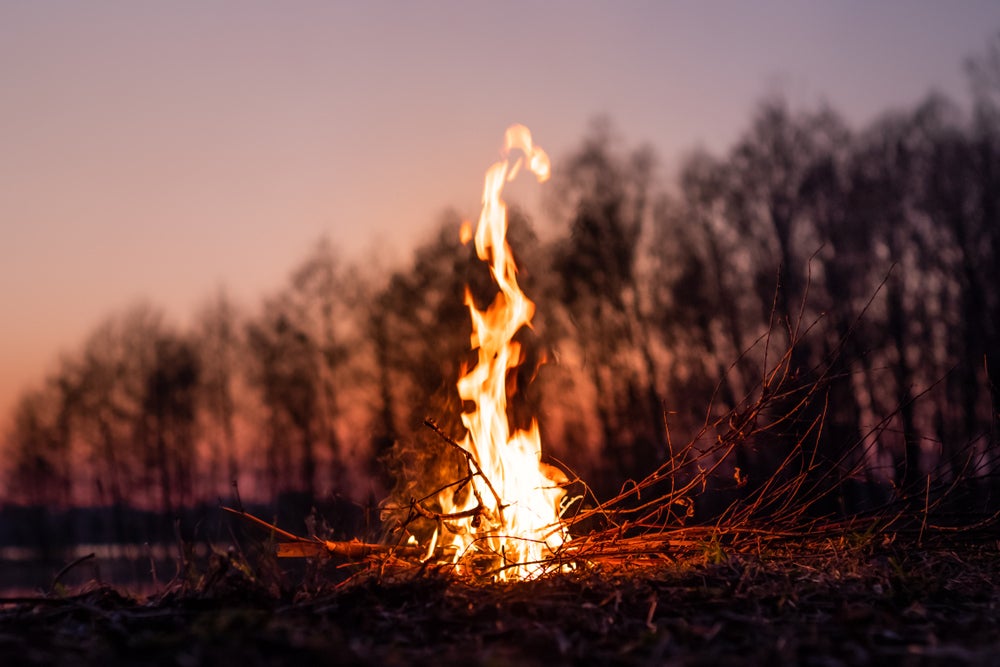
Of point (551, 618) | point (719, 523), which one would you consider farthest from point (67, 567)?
point (719, 523)

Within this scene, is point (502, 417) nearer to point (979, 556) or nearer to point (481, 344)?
point (481, 344)

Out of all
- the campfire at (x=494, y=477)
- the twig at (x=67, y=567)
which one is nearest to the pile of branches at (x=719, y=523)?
the campfire at (x=494, y=477)

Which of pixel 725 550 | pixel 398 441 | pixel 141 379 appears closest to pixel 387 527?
pixel 398 441

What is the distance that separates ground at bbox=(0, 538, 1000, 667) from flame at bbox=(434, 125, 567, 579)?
609 millimetres

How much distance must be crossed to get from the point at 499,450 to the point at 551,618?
190 cm

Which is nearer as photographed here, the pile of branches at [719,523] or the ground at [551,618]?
the ground at [551,618]

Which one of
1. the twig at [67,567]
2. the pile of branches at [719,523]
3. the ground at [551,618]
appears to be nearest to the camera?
the ground at [551,618]

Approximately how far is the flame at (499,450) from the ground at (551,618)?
0.61m

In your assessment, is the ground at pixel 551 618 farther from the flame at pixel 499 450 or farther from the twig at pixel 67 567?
the flame at pixel 499 450

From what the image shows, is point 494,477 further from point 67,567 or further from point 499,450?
point 67,567

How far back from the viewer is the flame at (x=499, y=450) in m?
5.13

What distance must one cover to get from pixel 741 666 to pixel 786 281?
1804cm

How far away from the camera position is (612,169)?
21.8 meters

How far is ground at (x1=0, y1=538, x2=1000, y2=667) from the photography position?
117 inches
